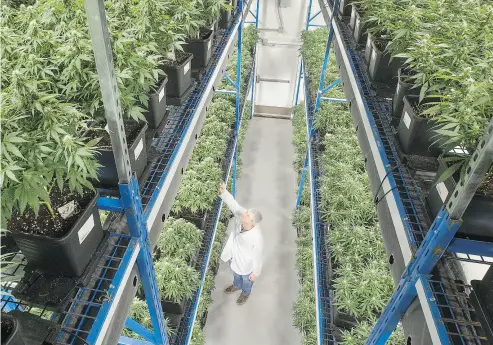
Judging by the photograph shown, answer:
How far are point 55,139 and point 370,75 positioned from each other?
1.99 meters

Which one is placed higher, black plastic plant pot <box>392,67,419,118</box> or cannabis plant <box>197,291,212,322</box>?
black plastic plant pot <box>392,67,419,118</box>

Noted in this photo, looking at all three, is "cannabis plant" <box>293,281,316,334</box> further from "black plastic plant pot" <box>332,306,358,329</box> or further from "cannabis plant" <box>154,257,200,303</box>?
"cannabis plant" <box>154,257,200,303</box>

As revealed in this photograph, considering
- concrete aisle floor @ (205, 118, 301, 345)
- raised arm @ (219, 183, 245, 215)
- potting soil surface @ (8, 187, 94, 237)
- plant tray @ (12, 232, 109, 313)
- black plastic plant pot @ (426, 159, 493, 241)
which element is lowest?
concrete aisle floor @ (205, 118, 301, 345)

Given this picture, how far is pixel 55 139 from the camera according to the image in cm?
101

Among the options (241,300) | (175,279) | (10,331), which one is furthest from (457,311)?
(241,300)

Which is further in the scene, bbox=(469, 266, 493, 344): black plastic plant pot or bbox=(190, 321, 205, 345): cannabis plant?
bbox=(190, 321, 205, 345): cannabis plant

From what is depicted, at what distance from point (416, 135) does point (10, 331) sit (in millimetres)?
1651

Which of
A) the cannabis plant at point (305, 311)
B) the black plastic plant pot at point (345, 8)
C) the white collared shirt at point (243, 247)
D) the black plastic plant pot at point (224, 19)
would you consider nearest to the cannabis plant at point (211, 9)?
the black plastic plant pot at point (224, 19)

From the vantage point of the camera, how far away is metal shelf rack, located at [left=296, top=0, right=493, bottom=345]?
99 centimetres

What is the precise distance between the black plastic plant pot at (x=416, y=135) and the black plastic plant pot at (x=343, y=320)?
1215mm

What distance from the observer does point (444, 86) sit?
1.48 m

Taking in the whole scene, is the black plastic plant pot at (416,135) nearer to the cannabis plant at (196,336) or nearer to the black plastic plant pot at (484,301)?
the black plastic plant pot at (484,301)

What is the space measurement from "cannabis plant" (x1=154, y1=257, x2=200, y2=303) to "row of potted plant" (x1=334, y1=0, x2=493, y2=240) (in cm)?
174

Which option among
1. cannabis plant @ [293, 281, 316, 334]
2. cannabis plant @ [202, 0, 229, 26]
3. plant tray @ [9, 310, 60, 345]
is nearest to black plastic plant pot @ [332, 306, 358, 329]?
cannabis plant @ [293, 281, 316, 334]
